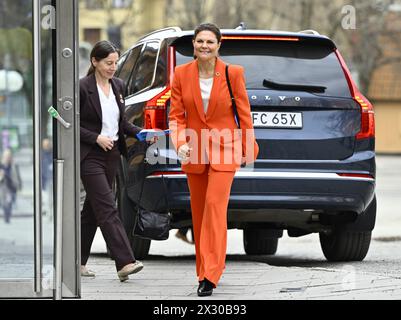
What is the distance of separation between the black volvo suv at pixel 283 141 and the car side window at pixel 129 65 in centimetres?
73

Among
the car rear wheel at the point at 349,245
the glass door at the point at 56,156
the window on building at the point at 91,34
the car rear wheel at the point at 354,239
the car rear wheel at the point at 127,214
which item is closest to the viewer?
the glass door at the point at 56,156

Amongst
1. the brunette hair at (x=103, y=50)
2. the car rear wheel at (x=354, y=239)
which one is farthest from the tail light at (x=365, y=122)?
the brunette hair at (x=103, y=50)

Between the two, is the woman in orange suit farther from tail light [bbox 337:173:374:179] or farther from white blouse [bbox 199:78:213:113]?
tail light [bbox 337:173:374:179]

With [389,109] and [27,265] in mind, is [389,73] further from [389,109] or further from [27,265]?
[27,265]

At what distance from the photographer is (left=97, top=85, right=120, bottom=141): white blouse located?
8898 mm

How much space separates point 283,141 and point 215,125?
1.77 meters

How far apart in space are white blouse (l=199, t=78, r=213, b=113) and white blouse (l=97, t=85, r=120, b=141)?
1.06 meters

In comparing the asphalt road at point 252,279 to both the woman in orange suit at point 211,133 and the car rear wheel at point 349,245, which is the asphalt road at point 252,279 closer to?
the car rear wheel at point 349,245

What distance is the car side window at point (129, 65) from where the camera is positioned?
1113cm

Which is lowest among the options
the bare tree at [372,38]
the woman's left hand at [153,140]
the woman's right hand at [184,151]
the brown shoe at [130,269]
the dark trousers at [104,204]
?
the bare tree at [372,38]

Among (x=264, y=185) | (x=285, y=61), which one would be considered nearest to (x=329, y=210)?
(x=264, y=185)

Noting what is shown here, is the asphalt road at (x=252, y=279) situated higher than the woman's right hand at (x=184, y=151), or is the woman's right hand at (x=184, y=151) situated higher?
the woman's right hand at (x=184, y=151)

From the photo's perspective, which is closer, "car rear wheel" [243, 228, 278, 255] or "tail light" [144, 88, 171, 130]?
"tail light" [144, 88, 171, 130]

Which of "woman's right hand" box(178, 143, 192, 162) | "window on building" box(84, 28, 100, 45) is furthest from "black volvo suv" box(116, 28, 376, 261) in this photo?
"window on building" box(84, 28, 100, 45)
